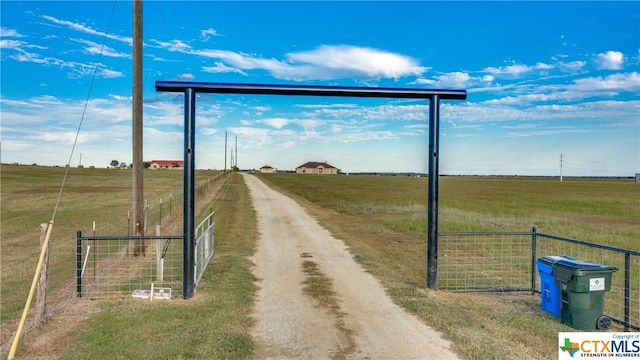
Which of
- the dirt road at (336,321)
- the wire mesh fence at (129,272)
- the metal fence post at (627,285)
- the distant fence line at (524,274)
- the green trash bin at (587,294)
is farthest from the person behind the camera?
the wire mesh fence at (129,272)

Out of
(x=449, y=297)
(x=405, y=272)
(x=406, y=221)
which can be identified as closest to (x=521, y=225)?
(x=406, y=221)

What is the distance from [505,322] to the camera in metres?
6.74

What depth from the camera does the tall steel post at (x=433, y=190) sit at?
27.7 feet

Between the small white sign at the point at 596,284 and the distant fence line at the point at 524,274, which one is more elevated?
the small white sign at the point at 596,284

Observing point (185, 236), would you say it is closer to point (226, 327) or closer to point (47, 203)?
point (226, 327)

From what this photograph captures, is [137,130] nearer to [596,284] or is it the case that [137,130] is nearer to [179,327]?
[179,327]

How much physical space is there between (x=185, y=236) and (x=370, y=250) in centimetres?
678

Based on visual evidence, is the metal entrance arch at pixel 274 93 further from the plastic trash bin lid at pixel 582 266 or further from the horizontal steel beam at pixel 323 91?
the plastic trash bin lid at pixel 582 266

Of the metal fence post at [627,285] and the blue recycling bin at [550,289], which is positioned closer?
the metal fence post at [627,285]

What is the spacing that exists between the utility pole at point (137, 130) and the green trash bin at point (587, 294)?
1007cm

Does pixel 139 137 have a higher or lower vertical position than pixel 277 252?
higher

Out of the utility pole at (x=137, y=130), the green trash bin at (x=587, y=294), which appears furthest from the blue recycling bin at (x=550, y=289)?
the utility pole at (x=137, y=130)

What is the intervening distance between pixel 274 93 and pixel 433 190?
353 centimetres

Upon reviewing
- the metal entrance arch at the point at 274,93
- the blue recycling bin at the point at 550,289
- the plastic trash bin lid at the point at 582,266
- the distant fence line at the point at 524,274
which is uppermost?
the metal entrance arch at the point at 274,93
